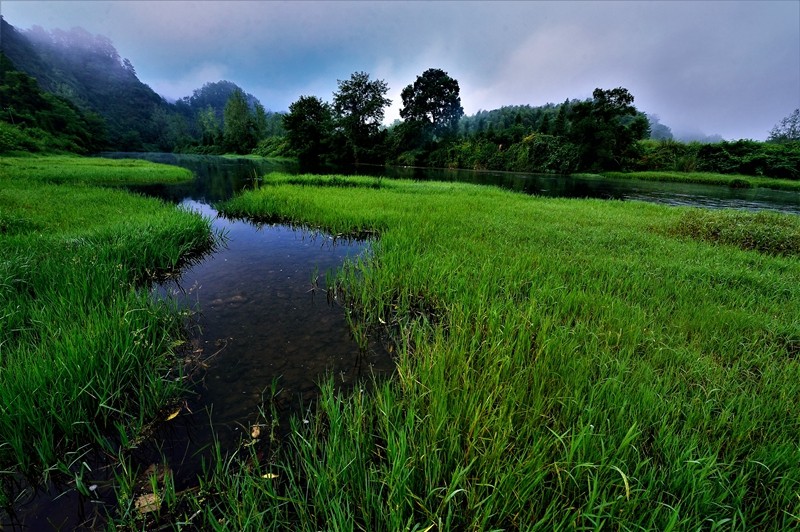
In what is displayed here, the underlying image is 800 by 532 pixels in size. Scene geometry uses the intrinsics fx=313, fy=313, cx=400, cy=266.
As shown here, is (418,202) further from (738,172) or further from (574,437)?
(738,172)

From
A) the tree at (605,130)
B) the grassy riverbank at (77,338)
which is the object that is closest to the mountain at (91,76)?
the grassy riverbank at (77,338)

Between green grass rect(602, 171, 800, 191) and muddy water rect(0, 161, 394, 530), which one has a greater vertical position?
green grass rect(602, 171, 800, 191)

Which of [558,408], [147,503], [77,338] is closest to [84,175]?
[77,338]

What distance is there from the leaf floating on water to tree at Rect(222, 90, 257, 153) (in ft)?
312

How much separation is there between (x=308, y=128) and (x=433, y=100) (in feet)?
88.7

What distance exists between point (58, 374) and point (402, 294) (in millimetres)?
4172

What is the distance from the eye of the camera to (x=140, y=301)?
425 centimetres

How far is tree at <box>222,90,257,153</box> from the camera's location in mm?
82875

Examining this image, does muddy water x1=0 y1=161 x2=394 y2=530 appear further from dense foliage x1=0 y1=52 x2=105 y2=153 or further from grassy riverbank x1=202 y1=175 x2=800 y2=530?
dense foliage x1=0 y1=52 x2=105 y2=153

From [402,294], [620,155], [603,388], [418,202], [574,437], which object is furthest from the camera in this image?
[620,155]

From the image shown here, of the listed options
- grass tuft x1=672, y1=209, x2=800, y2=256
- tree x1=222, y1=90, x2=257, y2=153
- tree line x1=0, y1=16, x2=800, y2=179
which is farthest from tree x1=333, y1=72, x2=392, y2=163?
grass tuft x1=672, y1=209, x2=800, y2=256

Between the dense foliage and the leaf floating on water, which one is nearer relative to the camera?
the leaf floating on water

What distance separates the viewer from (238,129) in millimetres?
82750

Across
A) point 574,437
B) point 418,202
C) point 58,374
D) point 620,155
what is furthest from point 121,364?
point 620,155
